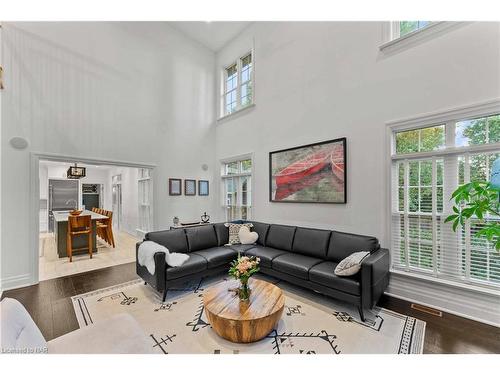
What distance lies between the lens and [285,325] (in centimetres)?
235

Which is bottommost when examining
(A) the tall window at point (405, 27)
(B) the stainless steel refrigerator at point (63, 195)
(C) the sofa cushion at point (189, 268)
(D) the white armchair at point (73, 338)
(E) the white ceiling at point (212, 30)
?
(C) the sofa cushion at point (189, 268)

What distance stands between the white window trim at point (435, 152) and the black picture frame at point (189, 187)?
431 cm

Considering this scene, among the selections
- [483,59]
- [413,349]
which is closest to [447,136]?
[483,59]

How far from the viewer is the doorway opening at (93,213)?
468 centimetres

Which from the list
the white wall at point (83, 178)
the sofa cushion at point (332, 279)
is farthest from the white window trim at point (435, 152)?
the white wall at point (83, 178)

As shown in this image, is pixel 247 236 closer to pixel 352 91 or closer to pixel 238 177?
pixel 238 177

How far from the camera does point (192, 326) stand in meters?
2.34

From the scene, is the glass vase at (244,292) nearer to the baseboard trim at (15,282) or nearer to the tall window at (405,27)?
the baseboard trim at (15,282)

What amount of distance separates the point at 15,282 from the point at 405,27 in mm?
6869

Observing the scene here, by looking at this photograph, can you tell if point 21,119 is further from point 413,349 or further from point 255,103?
point 413,349

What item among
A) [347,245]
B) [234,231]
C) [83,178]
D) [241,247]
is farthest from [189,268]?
[83,178]

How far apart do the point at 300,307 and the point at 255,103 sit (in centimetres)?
421

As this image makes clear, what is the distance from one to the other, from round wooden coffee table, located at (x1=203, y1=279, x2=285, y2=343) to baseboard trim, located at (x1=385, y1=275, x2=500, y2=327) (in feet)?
5.97

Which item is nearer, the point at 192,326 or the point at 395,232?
the point at 192,326
